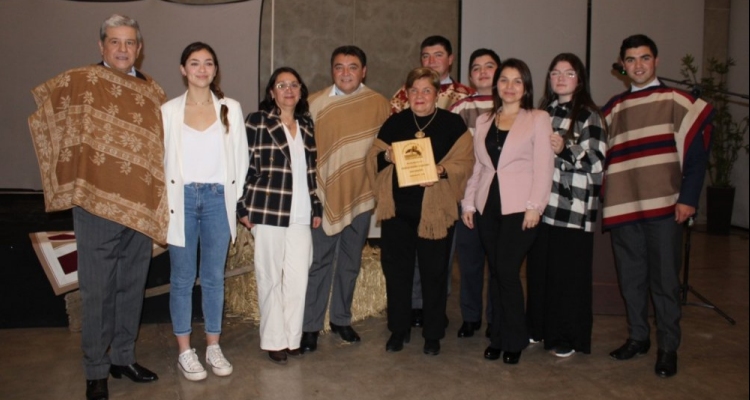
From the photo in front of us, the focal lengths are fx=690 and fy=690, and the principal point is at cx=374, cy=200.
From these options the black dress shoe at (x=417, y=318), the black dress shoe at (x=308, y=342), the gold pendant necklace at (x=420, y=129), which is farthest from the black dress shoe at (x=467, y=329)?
the gold pendant necklace at (x=420, y=129)

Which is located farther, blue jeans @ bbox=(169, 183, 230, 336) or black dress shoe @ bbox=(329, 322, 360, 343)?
black dress shoe @ bbox=(329, 322, 360, 343)

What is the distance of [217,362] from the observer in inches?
146

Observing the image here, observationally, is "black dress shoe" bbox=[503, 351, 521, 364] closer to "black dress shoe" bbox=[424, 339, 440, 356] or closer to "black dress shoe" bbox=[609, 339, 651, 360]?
"black dress shoe" bbox=[424, 339, 440, 356]

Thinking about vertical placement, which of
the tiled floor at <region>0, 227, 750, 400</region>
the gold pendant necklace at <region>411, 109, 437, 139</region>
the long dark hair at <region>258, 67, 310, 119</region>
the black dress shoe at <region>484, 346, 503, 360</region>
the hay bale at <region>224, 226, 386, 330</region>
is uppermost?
the long dark hair at <region>258, 67, 310, 119</region>

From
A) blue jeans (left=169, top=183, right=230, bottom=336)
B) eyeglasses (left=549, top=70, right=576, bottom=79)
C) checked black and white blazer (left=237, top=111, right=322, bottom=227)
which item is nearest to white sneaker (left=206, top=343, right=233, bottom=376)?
blue jeans (left=169, top=183, right=230, bottom=336)

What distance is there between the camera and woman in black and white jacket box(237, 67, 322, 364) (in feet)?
12.1

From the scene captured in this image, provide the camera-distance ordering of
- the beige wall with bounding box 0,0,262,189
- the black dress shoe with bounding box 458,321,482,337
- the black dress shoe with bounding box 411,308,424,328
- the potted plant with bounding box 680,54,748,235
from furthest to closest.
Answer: the potted plant with bounding box 680,54,748,235, the beige wall with bounding box 0,0,262,189, the black dress shoe with bounding box 411,308,424,328, the black dress shoe with bounding box 458,321,482,337

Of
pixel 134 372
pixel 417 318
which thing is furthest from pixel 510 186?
pixel 134 372

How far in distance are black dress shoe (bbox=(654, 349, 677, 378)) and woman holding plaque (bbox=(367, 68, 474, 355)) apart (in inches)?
47.2

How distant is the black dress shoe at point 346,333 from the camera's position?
4.28 meters

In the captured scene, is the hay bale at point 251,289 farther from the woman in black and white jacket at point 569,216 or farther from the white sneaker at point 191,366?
the woman in black and white jacket at point 569,216

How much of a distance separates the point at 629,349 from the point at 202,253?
2484 mm

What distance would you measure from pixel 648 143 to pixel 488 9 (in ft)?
15.6

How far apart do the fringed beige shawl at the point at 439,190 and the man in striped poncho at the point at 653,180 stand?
85 cm
